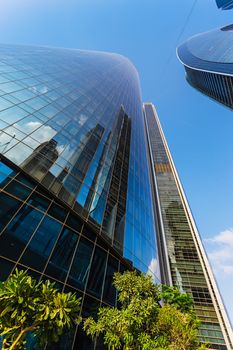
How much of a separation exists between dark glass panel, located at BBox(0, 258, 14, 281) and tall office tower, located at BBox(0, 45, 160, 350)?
0.06 meters

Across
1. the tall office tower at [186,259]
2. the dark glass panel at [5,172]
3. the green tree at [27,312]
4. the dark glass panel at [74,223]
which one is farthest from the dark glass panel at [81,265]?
the tall office tower at [186,259]

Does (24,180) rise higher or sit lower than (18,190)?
higher

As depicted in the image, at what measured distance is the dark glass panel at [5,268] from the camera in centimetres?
1255

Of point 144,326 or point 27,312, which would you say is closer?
point 27,312

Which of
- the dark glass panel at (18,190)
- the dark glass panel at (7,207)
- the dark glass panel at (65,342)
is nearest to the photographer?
the dark glass panel at (65,342)

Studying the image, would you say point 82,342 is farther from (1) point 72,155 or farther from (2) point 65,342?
(1) point 72,155

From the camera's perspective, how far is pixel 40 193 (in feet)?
59.2

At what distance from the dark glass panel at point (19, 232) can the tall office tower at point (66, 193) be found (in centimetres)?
7

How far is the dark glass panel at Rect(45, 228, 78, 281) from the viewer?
15.4m

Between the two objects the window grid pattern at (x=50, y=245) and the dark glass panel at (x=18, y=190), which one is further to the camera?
the dark glass panel at (x=18, y=190)

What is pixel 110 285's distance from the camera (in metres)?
19.6

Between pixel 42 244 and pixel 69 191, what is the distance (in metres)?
6.34

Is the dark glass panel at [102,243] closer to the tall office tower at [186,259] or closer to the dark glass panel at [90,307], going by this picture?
the dark glass panel at [90,307]

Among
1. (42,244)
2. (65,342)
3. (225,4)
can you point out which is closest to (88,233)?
(42,244)
